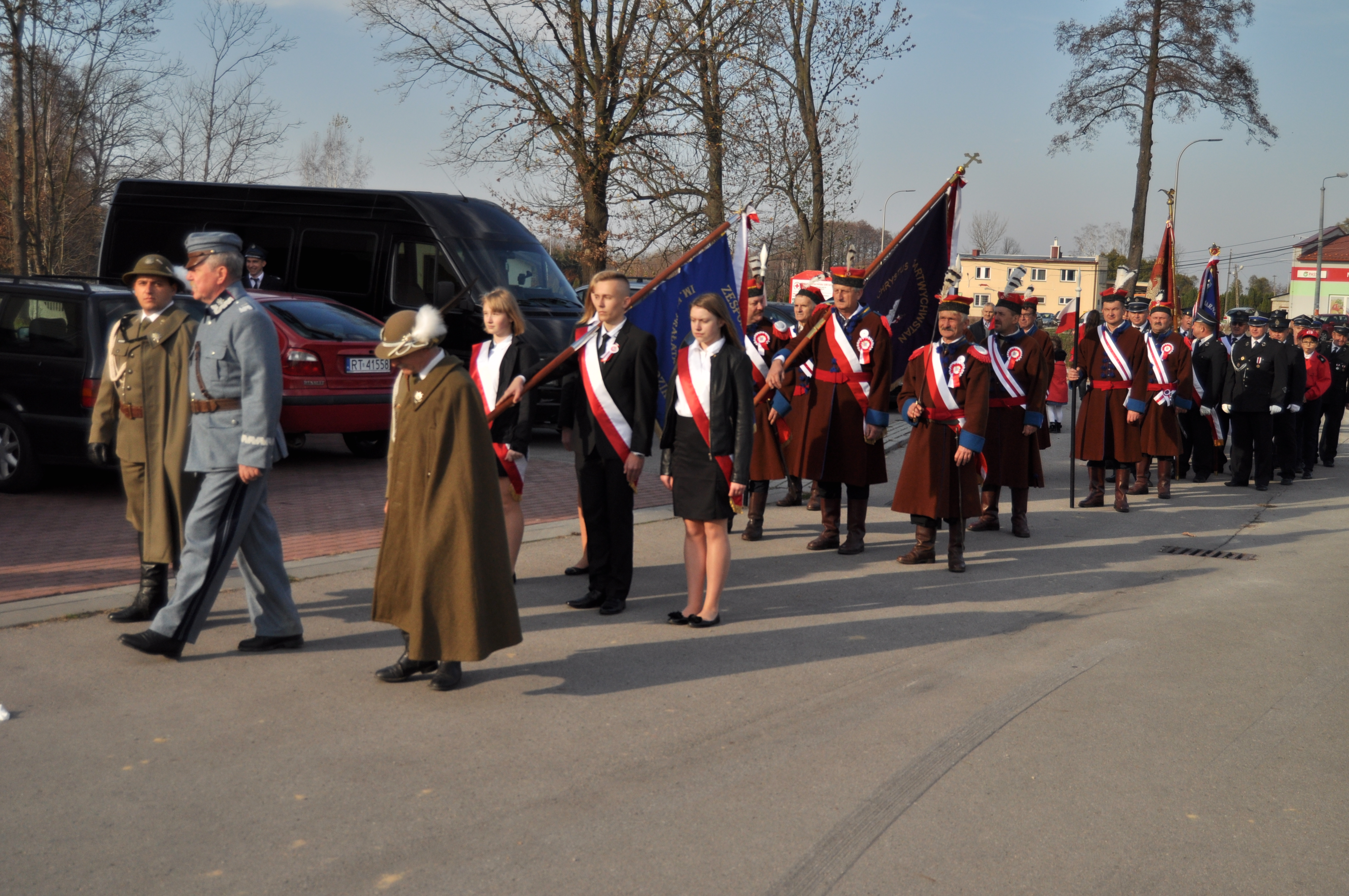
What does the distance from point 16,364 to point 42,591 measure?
3.63 m

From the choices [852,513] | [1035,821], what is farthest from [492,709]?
[852,513]

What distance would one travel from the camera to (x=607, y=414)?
669cm

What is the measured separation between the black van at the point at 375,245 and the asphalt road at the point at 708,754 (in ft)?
23.5

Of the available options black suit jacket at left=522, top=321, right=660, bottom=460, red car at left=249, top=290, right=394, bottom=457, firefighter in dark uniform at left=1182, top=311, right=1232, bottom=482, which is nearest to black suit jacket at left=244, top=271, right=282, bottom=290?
red car at left=249, top=290, right=394, bottom=457

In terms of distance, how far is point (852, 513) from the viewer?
29.6 ft

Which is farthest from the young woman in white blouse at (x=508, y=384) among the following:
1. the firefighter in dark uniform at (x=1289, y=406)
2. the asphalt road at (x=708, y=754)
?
the firefighter in dark uniform at (x=1289, y=406)

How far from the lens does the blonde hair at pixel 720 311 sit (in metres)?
6.45

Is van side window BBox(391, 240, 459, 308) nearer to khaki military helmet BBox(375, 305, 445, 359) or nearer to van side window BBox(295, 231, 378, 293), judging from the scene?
van side window BBox(295, 231, 378, 293)

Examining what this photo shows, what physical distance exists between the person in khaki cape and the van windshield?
28.6 feet

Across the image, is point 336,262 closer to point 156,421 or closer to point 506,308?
point 506,308

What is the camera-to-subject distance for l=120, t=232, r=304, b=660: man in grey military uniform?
17.8ft

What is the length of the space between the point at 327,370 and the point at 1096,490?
7.53 metres

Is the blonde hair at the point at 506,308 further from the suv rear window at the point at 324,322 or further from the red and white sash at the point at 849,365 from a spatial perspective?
the suv rear window at the point at 324,322

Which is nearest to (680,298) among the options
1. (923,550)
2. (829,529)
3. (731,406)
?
(731,406)
